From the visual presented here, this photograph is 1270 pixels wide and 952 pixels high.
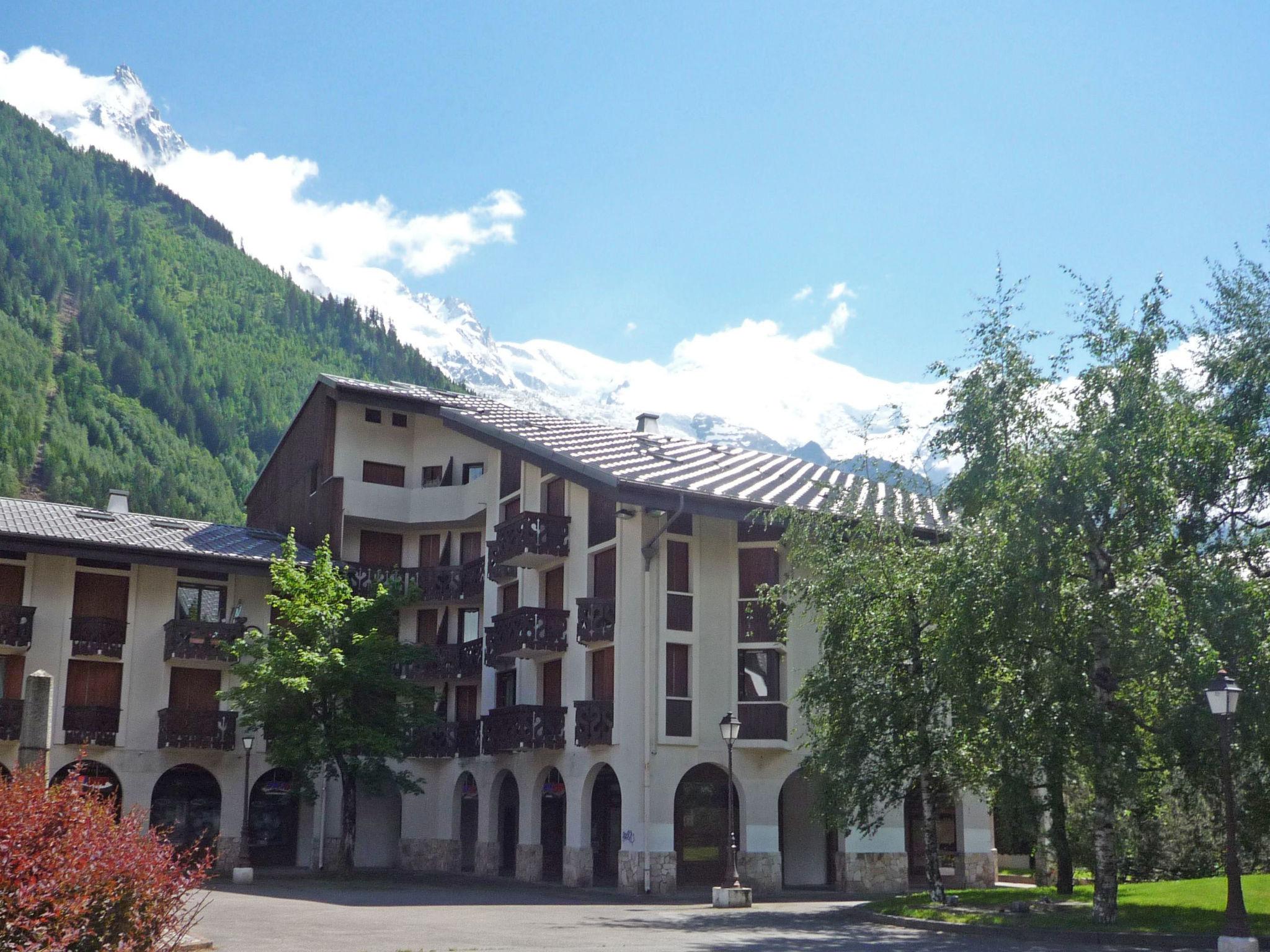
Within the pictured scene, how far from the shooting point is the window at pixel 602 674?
116 feet

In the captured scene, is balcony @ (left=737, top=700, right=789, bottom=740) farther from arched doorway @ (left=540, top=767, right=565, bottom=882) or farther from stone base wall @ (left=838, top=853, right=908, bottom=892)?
arched doorway @ (left=540, top=767, right=565, bottom=882)

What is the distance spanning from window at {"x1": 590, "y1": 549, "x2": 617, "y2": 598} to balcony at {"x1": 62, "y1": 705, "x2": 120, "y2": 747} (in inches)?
655

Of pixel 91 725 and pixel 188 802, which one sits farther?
pixel 188 802

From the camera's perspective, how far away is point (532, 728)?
121ft

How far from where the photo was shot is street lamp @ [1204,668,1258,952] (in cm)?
1695

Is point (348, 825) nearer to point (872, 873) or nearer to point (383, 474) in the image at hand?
point (383, 474)

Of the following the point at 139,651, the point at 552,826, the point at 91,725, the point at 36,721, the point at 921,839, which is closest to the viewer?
the point at 36,721

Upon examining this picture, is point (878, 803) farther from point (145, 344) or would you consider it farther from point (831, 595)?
point (145, 344)

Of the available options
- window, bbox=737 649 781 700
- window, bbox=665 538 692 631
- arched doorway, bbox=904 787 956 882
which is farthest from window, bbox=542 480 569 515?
arched doorway, bbox=904 787 956 882

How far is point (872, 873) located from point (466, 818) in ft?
51.0

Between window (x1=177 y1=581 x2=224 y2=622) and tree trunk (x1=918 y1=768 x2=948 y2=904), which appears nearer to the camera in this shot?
tree trunk (x1=918 y1=768 x2=948 y2=904)

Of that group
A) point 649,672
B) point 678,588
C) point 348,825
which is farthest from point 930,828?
point 348,825

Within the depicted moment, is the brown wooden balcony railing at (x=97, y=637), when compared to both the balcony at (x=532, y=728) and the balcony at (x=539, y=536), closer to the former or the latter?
the balcony at (x=539, y=536)

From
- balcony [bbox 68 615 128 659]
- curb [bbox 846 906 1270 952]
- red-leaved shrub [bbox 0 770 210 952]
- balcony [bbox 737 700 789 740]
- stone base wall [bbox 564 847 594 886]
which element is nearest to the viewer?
red-leaved shrub [bbox 0 770 210 952]
